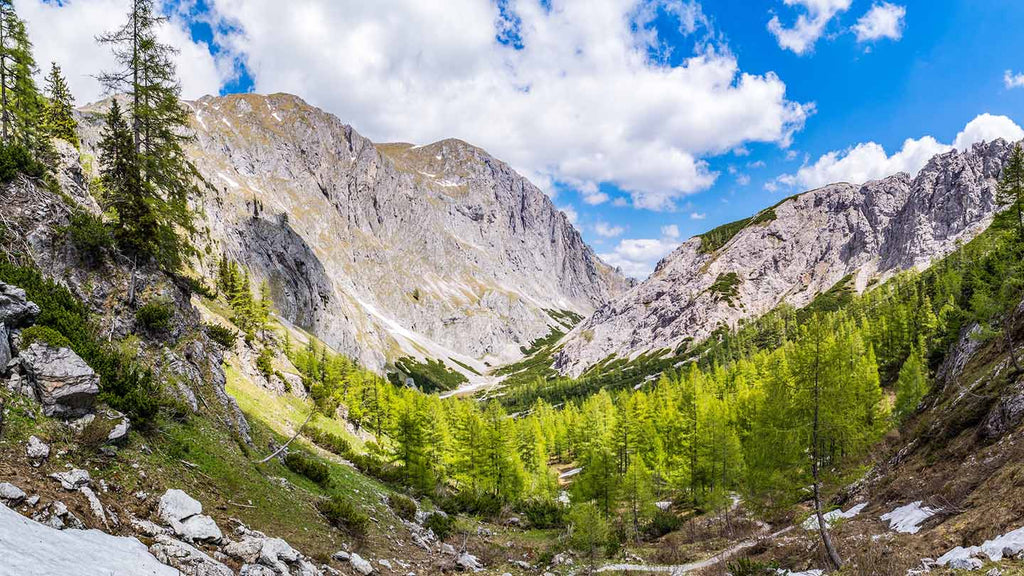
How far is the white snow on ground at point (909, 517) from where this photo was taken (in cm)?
1817

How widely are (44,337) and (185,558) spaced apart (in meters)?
7.82

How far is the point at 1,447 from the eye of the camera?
9.21 meters

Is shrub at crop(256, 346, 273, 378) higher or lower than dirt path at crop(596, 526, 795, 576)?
higher

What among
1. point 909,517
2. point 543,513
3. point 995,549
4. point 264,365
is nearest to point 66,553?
point 995,549

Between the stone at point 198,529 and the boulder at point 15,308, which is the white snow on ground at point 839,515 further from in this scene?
the boulder at point 15,308

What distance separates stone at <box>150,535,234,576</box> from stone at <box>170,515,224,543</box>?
62cm

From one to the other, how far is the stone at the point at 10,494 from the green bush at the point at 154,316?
14.0m

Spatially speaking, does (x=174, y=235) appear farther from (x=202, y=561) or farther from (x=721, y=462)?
(x=721, y=462)

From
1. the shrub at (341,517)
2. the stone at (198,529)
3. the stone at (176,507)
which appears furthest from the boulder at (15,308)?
the shrub at (341,517)

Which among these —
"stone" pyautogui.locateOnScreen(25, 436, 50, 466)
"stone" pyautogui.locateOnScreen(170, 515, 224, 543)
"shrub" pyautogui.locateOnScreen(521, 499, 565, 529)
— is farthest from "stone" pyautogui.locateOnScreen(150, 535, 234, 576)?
"shrub" pyautogui.locateOnScreen(521, 499, 565, 529)

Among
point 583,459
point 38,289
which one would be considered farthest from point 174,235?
point 583,459

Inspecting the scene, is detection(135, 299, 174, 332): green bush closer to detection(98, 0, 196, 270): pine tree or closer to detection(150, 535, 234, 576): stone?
detection(98, 0, 196, 270): pine tree

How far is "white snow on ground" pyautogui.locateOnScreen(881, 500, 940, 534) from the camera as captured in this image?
1817 centimetres

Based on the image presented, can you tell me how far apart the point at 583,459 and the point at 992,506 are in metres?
38.5
